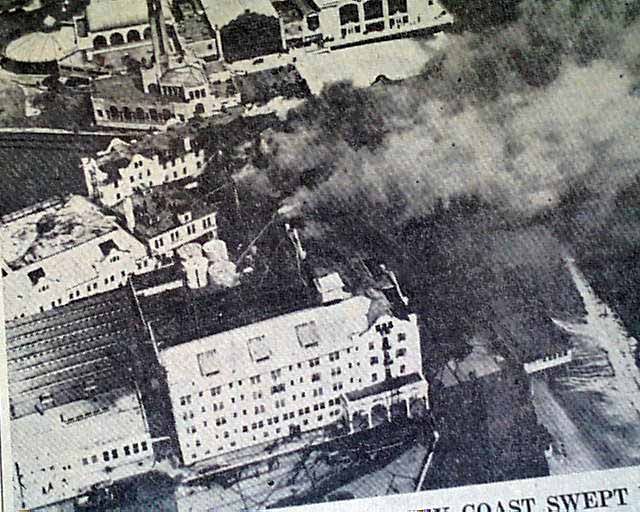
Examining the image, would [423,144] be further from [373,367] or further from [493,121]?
[373,367]

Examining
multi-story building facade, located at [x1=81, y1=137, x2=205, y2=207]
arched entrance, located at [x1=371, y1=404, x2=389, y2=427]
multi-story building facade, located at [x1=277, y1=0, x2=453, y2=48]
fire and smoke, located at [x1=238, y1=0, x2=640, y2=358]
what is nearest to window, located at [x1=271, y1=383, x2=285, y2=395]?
arched entrance, located at [x1=371, y1=404, x2=389, y2=427]

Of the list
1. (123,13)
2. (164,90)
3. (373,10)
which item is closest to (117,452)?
(164,90)

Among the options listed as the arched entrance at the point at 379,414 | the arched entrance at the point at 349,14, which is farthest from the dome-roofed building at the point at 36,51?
the arched entrance at the point at 379,414

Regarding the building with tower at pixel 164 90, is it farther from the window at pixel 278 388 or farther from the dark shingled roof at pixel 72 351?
the window at pixel 278 388

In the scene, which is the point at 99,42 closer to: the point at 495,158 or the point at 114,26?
the point at 114,26

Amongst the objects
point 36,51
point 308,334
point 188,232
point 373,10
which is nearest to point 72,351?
point 188,232

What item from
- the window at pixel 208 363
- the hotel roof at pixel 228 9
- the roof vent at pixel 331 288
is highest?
the hotel roof at pixel 228 9

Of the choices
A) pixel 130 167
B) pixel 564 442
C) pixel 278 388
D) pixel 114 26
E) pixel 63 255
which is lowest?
pixel 564 442

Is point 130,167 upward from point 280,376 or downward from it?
upward

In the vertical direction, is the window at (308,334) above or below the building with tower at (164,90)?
below
